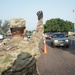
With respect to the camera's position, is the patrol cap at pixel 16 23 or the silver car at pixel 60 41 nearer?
the patrol cap at pixel 16 23

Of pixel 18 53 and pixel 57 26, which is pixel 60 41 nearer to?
pixel 18 53

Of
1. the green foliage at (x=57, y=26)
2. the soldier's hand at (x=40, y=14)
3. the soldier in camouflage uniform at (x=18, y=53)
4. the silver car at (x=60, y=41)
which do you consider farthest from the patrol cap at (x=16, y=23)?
the green foliage at (x=57, y=26)

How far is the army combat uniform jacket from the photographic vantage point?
3242 millimetres

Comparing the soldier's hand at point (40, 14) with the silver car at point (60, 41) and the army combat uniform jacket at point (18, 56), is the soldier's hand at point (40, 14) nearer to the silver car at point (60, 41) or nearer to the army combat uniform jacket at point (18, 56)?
the army combat uniform jacket at point (18, 56)

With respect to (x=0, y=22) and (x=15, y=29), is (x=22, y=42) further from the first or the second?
(x=0, y=22)

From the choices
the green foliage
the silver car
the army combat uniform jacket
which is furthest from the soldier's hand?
the green foliage

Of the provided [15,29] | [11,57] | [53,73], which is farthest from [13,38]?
[53,73]

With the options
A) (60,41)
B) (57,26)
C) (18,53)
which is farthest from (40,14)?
(57,26)

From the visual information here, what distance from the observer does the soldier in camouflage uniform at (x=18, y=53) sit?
325cm

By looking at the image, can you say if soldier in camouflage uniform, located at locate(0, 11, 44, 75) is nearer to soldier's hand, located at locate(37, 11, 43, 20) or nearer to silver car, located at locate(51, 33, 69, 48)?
soldier's hand, located at locate(37, 11, 43, 20)

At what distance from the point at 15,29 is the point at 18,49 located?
0.93ft

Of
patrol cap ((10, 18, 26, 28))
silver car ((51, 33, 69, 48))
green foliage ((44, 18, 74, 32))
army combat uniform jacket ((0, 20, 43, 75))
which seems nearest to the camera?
army combat uniform jacket ((0, 20, 43, 75))

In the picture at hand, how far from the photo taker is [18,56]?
10.8 feet

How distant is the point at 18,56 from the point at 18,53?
0.06 metres
